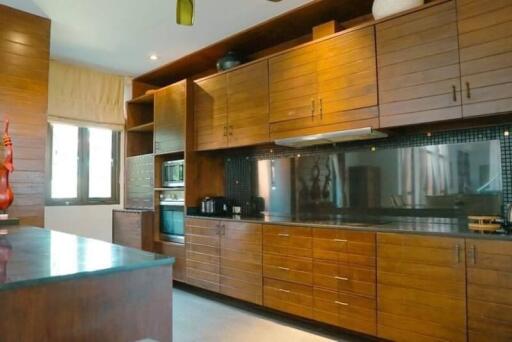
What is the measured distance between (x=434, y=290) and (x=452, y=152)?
1.02 m

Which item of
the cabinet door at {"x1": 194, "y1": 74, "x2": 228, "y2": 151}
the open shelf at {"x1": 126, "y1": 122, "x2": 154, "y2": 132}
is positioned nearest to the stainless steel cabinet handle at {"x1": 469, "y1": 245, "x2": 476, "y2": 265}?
the cabinet door at {"x1": 194, "y1": 74, "x2": 228, "y2": 151}

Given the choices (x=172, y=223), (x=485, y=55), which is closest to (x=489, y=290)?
(x=485, y=55)

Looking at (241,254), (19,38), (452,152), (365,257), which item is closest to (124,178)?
(19,38)

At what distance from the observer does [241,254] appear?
11.2 ft

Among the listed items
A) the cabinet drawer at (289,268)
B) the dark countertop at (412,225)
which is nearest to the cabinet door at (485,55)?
the dark countertop at (412,225)

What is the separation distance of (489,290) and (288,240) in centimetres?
142

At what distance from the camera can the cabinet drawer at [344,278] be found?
2514mm

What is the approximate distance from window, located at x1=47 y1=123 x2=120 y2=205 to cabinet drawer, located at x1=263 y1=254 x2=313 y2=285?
297 cm

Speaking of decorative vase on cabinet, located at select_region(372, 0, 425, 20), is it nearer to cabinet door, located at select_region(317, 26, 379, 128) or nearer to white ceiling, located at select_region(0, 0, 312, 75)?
cabinet door, located at select_region(317, 26, 379, 128)

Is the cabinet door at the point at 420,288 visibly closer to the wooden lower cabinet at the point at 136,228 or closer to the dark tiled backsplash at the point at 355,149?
the dark tiled backsplash at the point at 355,149

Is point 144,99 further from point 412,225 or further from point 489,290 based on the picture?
point 489,290

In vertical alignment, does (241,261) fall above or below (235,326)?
above

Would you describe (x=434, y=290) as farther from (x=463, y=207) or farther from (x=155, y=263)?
(x=155, y=263)

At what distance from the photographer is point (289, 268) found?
3.00 meters
